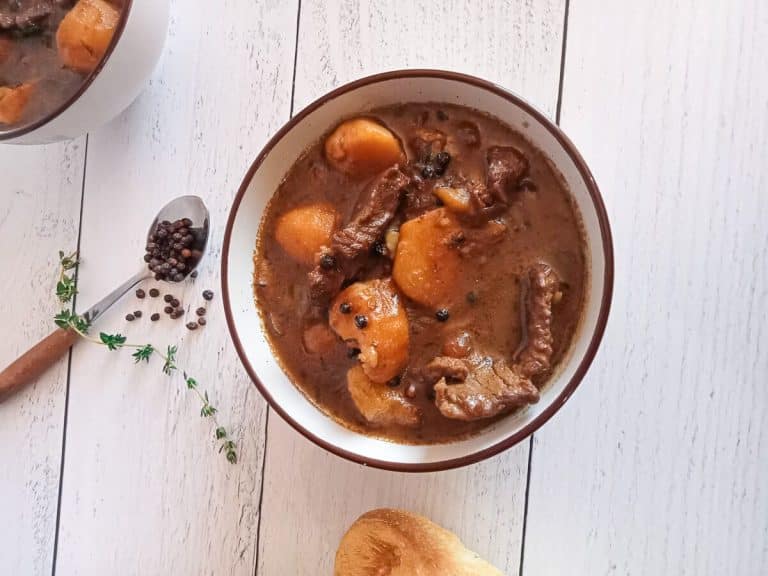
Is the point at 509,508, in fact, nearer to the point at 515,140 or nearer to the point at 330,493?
the point at 330,493

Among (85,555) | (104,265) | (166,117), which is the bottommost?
(85,555)

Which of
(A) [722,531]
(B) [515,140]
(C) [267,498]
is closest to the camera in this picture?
(B) [515,140]

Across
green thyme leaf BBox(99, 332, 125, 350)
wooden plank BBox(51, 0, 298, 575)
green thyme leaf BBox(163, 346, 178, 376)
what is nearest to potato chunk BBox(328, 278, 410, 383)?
wooden plank BBox(51, 0, 298, 575)

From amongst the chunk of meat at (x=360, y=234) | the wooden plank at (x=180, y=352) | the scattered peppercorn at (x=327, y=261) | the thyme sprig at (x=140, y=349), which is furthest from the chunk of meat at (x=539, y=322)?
the thyme sprig at (x=140, y=349)

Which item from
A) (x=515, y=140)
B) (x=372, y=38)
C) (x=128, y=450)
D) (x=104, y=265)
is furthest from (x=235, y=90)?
(x=128, y=450)

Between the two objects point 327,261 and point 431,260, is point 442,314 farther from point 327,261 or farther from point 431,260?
point 327,261

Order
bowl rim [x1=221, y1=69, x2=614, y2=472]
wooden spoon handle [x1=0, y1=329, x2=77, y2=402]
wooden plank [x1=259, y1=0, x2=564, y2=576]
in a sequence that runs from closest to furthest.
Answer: bowl rim [x1=221, y1=69, x2=614, y2=472]
wooden plank [x1=259, y1=0, x2=564, y2=576]
wooden spoon handle [x1=0, y1=329, x2=77, y2=402]

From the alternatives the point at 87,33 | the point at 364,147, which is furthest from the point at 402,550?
the point at 87,33

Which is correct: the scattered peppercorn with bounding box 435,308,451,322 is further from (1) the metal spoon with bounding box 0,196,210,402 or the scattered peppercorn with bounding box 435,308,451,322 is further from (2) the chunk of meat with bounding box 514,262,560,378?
(1) the metal spoon with bounding box 0,196,210,402
